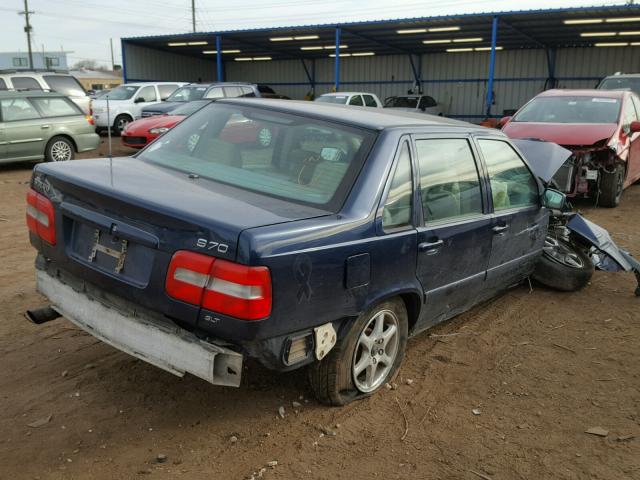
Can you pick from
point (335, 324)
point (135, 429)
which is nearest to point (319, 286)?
point (335, 324)

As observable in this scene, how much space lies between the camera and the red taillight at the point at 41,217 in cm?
317

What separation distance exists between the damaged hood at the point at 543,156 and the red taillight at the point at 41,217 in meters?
4.12

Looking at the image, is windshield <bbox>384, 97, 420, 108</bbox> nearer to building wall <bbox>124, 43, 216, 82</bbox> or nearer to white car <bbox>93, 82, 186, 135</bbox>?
white car <bbox>93, 82, 186, 135</bbox>

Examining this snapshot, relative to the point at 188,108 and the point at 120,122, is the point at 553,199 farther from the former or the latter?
the point at 120,122

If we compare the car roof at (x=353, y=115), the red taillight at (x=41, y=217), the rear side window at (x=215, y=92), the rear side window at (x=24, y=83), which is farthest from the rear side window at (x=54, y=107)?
the red taillight at (x=41, y=217)

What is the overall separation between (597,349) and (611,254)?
1.33 meters

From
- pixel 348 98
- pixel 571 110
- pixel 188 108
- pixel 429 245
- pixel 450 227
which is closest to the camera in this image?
pixel 429 245

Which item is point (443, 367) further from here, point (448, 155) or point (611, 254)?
point (611, 254)

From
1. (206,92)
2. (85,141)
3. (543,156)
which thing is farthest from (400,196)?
(206,92)

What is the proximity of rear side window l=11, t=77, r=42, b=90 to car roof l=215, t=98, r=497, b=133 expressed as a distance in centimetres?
1339

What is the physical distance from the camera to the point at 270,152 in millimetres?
3393

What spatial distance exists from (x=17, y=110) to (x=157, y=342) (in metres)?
10.3

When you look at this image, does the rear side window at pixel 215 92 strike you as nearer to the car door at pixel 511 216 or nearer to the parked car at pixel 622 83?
the parked car at pixel 622 83

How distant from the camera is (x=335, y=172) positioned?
314 centimetres
